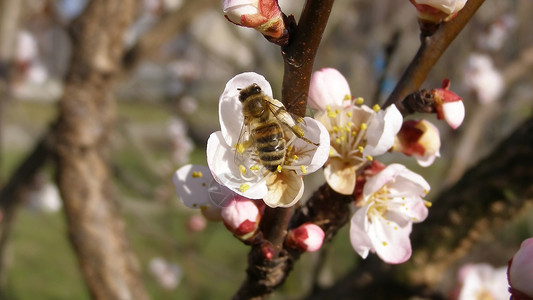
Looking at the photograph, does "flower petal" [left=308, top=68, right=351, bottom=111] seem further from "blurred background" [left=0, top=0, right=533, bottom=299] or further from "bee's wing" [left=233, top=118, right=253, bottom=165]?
"blurred background" [left=0, top=0, right=533, bottom=299]

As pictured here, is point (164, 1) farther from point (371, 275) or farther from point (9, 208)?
point (371, 275)

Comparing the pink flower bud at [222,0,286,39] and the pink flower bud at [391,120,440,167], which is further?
the pink flower bud at [391,120,440,167]

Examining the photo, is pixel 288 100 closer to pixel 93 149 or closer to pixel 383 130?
pixel 383 130

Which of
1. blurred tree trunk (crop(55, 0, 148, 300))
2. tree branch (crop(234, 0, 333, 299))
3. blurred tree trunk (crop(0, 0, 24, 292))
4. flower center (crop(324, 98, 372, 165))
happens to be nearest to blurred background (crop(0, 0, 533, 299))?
blurred tree trunk (crop(0, 0, 24, 292))

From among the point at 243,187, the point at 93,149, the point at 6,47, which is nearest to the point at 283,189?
the point at 243,187

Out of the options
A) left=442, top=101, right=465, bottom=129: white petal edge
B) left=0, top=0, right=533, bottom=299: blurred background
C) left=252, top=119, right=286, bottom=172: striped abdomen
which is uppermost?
left=442, top=101, right=465, bottom=129: white petal edge

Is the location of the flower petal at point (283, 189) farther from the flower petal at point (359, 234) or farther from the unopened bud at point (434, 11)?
the unopened bud at point (434, 11)

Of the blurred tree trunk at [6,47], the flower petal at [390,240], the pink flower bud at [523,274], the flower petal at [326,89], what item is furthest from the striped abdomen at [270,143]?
the blurred tree trunk at [6,47]
